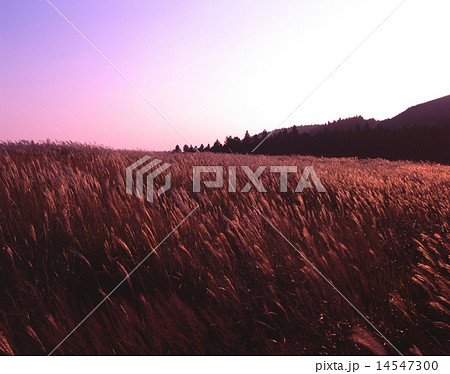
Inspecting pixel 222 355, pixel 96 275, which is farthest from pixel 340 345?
pixel 96 275

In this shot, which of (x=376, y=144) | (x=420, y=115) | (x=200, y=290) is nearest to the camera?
(x=200, y=290)

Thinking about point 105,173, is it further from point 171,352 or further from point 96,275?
point 171,352

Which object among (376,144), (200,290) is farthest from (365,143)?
(200,290)

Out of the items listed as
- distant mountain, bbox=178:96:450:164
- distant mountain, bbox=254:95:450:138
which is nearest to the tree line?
distant mountain, bbox=178:96:450:164

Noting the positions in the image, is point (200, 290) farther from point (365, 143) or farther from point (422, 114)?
point (422, 114)

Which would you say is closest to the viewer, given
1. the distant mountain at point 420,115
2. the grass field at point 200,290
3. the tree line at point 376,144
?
the grass field at point 200,290

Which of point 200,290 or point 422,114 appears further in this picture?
point 422,114

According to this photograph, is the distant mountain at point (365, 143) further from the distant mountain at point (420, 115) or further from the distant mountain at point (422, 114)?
the distant mountain at point (422, 114)

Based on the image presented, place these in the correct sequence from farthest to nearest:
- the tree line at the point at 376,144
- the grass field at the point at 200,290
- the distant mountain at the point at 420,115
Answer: the distant mountain at the point at 420,115 < the tree line at the point at 376,144 < the grass field at the point at 200,290

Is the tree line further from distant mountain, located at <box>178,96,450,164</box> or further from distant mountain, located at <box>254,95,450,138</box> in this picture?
distant mountain, located at <box>254,95,450,138</box>

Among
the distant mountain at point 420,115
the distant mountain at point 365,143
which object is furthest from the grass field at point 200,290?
the distant mountain at point 420,115

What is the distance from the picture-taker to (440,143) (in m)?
40.4

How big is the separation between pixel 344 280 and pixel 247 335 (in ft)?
2.00
